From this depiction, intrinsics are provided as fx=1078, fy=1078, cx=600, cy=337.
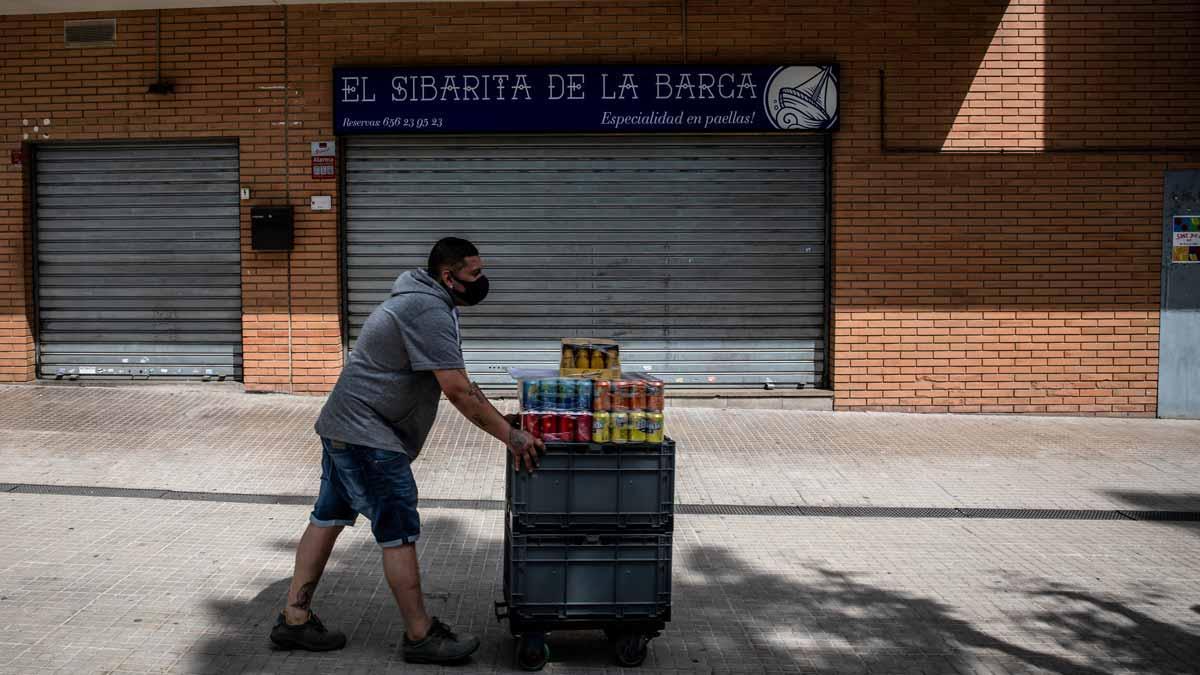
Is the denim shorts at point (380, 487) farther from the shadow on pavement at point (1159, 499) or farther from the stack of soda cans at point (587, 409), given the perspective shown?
the shadow on pavement at point (1159, 499)

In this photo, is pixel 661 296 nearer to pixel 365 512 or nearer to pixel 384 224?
pixel 384 224

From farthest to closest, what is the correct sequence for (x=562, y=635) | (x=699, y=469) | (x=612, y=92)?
(x=612, y=92)
(x=699, y=469)
(x=562, y=635)

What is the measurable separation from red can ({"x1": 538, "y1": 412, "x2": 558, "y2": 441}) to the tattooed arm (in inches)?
3.8

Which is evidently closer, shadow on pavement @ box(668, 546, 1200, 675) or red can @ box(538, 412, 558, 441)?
red can @ box(538, 412, 558, 441)

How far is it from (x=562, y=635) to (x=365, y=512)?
112 centimetres

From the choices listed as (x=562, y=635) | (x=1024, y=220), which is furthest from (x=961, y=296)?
(x=562, y=635)

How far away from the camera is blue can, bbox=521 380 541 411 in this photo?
454 centimetres

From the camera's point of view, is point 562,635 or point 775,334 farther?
point 775,334

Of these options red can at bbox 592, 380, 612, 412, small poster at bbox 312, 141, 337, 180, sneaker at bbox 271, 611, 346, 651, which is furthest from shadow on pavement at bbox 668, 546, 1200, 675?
small poster at bbox 312, 141, 337, 180

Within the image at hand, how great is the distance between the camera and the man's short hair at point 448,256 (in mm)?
4555

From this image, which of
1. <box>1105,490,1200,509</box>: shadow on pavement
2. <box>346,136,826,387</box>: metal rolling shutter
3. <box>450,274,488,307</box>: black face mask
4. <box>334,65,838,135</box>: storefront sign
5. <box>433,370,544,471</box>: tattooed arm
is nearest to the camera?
<box>433,370,544,471</box>: tattooed arm

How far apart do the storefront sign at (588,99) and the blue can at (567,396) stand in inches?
262

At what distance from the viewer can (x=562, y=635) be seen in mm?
4969

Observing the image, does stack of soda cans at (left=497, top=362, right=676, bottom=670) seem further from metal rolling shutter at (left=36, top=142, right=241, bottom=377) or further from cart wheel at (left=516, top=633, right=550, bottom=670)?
→ metal rolling shutter at (left=36, top=142, right=241, bottom=377)
